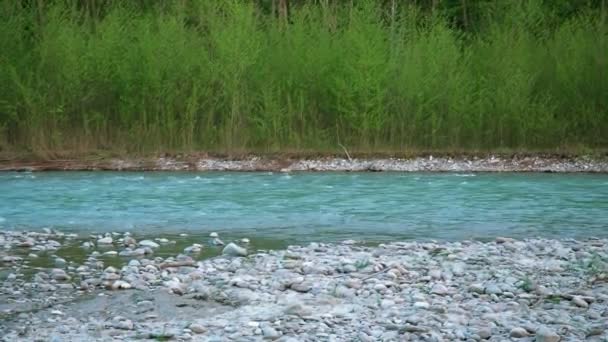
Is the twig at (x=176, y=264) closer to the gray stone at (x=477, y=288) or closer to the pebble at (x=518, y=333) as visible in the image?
the gray stone at (x=477, y=288)

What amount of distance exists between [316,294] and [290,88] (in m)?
16.5

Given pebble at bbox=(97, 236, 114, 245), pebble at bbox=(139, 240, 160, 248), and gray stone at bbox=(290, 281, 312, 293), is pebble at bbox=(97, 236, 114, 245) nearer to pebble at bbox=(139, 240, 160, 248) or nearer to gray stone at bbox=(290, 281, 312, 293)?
pebble at bbox=(139, 240, 160, 248)

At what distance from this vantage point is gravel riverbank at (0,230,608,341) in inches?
248

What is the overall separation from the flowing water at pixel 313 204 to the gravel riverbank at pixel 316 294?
6.10 ft

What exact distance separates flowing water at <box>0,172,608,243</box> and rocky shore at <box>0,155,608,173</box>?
942 millimetres

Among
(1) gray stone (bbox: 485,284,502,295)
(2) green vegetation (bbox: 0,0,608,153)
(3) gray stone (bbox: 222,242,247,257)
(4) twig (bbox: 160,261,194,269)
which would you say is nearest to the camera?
(1) gray stone (bbox: 485,284,502,295)

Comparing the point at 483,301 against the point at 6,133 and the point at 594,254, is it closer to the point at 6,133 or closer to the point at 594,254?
the point at 594,254

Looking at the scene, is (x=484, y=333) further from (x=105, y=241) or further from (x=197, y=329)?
(x=105, y=241)

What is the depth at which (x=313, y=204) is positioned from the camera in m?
15.0

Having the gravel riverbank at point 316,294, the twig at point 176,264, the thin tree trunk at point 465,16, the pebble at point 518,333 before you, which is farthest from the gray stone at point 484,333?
the thin tree trunk at point 465,16

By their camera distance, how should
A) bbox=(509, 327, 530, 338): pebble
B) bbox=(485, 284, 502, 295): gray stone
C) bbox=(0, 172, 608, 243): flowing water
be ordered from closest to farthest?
→ bbox=(509, 327, 530, 338): pebble
bbox=(485, 284, 502, 295): gray stone
bbox=(0, 172, 608, 243): flowing water

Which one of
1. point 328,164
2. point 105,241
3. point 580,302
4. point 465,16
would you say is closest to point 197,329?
point 580,302

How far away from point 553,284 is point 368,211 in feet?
21.1

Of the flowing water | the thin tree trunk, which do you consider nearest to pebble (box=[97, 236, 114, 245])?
the flowing water
